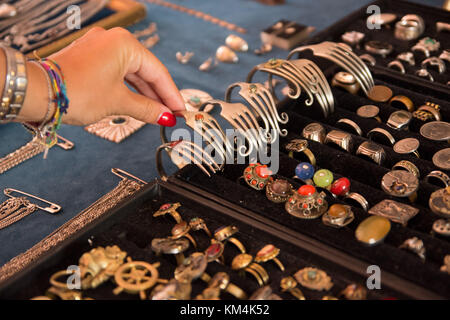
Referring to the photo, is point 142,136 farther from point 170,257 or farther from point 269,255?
point 269,255

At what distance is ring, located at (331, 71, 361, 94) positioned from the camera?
2.03m

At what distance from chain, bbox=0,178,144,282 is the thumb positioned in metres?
0.24

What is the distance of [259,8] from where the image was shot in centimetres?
324

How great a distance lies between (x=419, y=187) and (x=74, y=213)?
1.15 meters

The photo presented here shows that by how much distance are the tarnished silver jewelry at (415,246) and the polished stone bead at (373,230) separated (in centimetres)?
6

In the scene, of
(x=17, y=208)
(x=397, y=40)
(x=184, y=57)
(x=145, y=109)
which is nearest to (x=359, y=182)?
(x=145, y=109)

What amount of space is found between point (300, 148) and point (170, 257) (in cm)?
58

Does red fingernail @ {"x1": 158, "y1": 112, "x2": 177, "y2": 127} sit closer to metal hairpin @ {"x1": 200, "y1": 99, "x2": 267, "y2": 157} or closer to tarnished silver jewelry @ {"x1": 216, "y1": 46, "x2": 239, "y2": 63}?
metal hairpin @ {"x1": 200, "y1": 99, "x2": 267, "y2": 157}

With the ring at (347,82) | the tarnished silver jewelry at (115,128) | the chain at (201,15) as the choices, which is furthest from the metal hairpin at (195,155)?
the chain at (201,15)

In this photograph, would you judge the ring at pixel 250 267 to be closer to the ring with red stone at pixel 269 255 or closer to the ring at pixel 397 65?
the ring with red stone at pixel 269 255

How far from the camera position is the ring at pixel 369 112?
1888 mm

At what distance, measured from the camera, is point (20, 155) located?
6.89ft
